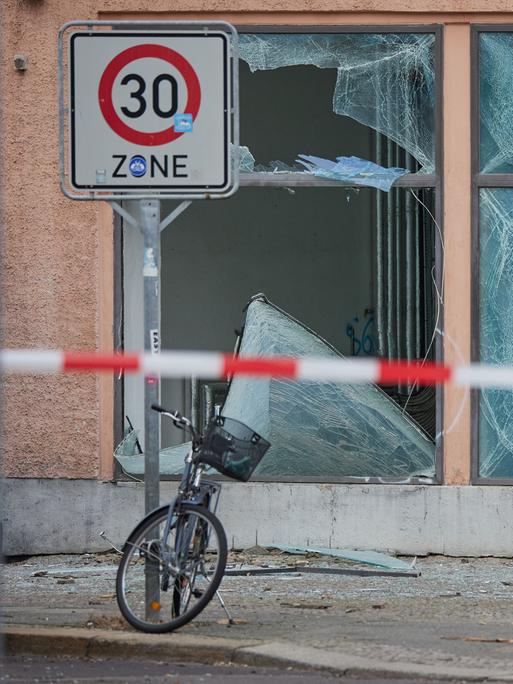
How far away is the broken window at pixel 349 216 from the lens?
1063cm

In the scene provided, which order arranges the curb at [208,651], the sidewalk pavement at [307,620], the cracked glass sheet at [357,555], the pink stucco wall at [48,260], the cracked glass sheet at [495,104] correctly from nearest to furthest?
the curb at [208,651]
the sidewalk pavement at [307,620]
the cracked glass sheet at [357,555]
the cracked glass sheet at [495,104]
the pink stucco wall at [48,260]

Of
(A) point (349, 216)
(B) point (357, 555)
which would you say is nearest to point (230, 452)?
(B) point (357, 555)

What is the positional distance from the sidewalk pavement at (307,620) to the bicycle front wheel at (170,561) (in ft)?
0.50

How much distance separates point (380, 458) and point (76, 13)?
12.1ft

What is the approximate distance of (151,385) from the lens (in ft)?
25.8

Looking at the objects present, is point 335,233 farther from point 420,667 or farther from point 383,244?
point 420,667

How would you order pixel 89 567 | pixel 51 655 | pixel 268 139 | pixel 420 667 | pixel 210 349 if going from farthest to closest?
pixel 210 349 < pixel 268 139 < pixel 89 567 < pixel 51 655 < pixel 420 667

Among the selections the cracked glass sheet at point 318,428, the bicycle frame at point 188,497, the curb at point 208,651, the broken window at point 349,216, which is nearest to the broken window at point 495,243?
the broken window at point 349,216

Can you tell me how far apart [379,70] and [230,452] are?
3903 millimetres

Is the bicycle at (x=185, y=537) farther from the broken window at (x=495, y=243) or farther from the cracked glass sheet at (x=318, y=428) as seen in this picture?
the broken window at (x=495, y=243)

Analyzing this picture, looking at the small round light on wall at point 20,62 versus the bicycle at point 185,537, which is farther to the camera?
the small round light on wall at point 20,62

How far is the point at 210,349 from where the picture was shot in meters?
11.8

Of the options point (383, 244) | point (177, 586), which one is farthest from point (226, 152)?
point (383, 244)

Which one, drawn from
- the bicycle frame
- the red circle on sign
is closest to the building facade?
the bicycle frame
